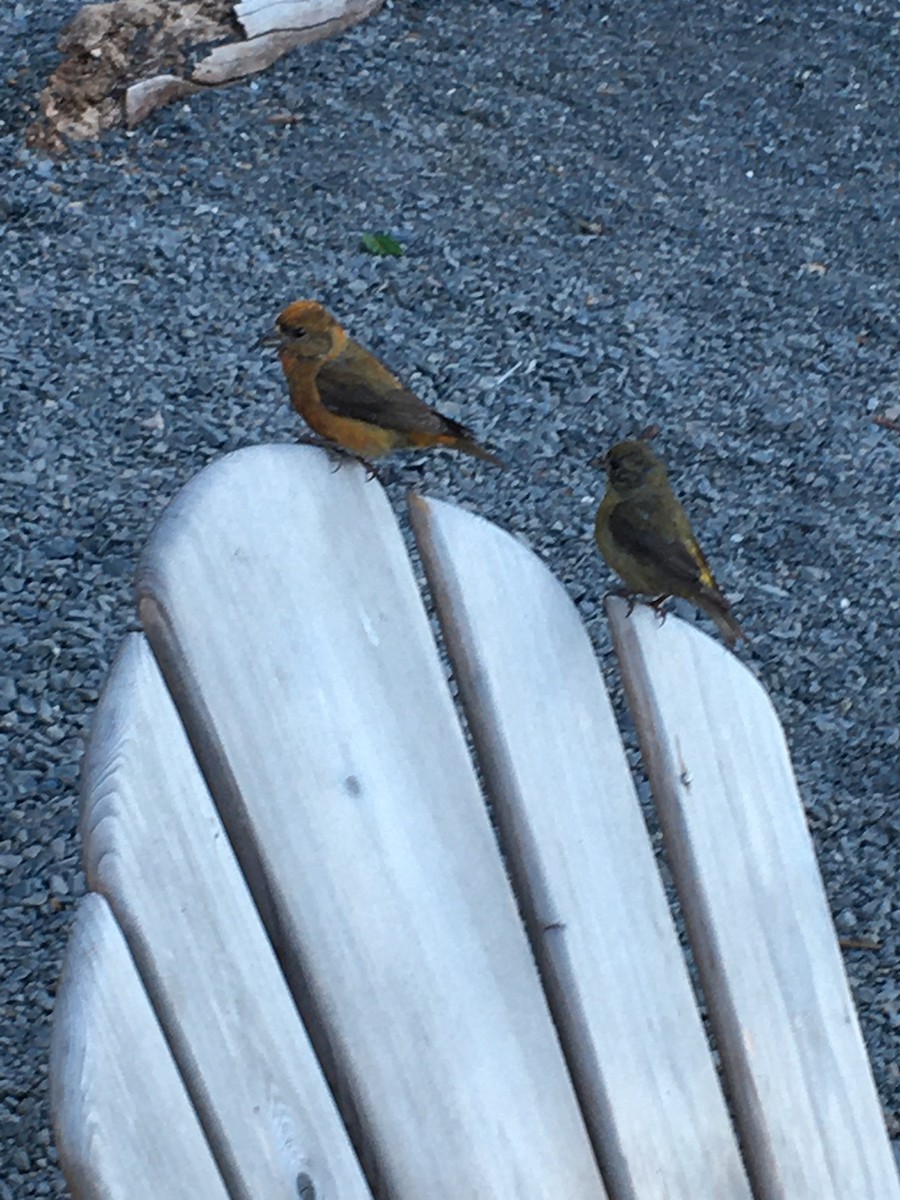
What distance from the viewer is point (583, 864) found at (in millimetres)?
1646

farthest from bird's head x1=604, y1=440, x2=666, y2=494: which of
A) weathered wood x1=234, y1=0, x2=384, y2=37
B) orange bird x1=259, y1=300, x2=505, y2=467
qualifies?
weathered wood x1=234, y1=0, x2=384, y2=37

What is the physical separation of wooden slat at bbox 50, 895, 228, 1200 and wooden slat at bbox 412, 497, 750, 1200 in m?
0.46

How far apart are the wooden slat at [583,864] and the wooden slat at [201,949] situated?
0.32 m

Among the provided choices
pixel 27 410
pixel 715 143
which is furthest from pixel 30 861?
pixel 715 143

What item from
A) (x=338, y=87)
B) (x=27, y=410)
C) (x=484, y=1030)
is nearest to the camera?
(x=484, y=1030)

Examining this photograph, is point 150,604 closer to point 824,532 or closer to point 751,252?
Result: point 824,532

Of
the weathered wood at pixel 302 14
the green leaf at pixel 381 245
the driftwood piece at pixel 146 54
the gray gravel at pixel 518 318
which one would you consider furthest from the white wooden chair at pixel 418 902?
the weathered wood at pixel 302 14

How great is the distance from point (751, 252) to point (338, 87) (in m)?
1.64

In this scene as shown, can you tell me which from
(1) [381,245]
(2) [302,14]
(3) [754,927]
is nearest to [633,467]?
(3) [754,927]

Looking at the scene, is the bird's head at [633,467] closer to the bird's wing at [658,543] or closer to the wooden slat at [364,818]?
the bird's wing at [658,543]

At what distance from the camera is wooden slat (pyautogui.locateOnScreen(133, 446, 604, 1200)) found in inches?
57.5

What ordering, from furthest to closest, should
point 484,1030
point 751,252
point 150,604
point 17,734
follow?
point 751,252, point 17,734, point 484,1030, point 150,604

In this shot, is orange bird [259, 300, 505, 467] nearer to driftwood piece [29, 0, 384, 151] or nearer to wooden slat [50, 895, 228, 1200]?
wooden slat [50, 895, 228, 1200]

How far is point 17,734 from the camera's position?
356cm
